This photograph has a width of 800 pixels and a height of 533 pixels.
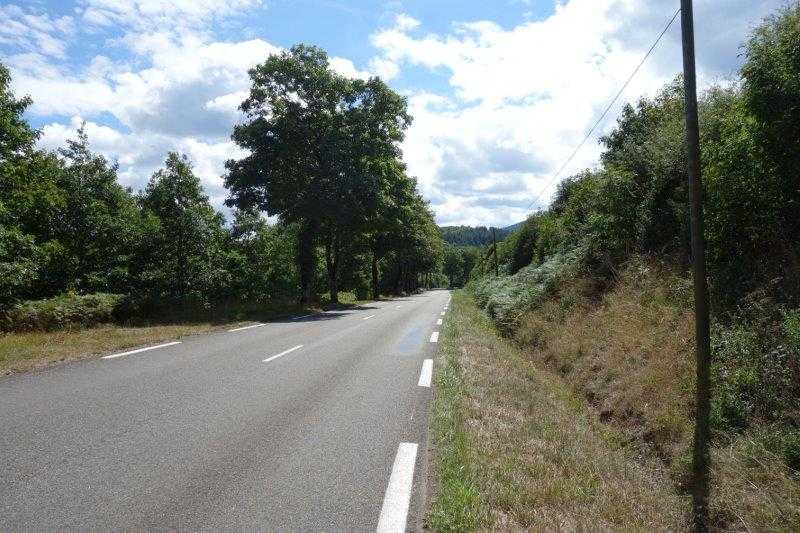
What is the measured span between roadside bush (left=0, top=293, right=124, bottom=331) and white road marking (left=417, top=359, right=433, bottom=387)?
10.2 meters

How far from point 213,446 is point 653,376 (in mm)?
5879

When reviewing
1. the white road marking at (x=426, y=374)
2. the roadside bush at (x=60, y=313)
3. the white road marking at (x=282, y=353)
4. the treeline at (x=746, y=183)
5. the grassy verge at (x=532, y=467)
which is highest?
the treeline at (x=746, y=183)

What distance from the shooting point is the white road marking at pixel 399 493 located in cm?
355

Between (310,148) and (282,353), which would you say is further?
(310,148)

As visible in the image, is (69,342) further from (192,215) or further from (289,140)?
(289,140)

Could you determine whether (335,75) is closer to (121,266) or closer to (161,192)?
(161,192)

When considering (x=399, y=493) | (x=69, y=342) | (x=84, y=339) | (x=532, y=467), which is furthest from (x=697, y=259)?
(x=84, y=339)

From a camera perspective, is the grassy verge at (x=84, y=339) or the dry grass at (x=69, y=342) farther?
the grassy verge at (x=84, y=339)

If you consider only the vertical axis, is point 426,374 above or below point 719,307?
below

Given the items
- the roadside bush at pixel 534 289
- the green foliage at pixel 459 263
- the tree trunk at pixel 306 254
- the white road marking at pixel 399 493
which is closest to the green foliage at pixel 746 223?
the roadside bush at pixel 534 289

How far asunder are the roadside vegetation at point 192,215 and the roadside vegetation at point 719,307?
10262mm

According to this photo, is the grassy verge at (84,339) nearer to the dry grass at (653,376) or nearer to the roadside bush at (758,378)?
the dry grass at (653,376)

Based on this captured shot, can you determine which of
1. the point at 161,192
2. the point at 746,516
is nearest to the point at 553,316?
the point at 746,516

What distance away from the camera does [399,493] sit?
4.04m
